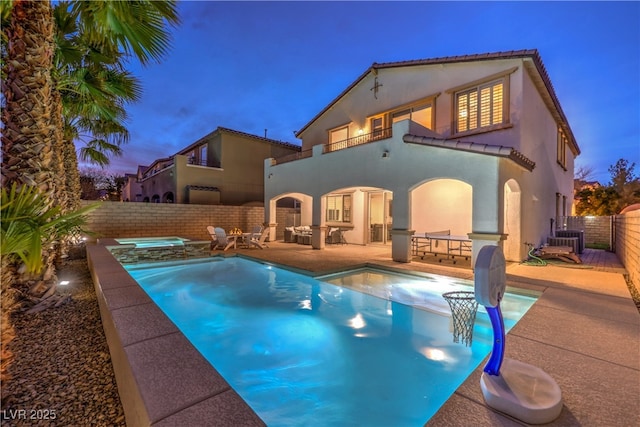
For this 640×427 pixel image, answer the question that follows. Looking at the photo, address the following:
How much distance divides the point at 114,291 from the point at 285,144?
21318 millimetres

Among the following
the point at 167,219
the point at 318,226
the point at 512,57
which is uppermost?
the point at 512,57

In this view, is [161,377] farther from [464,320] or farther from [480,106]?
[480,106]

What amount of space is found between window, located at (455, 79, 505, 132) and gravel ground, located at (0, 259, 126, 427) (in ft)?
41.2

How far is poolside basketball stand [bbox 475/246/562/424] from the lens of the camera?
224 centimetres

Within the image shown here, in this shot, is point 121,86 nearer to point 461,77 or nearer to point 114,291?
point 114,291

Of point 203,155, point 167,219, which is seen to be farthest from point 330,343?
point 203,155

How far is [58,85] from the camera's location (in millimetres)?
6719

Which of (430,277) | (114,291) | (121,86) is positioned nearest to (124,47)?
(121,86)

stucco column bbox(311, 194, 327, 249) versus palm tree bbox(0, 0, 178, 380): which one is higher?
palm tree bbox(0, 0, 178, 380)

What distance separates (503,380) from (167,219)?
17117 millimetres

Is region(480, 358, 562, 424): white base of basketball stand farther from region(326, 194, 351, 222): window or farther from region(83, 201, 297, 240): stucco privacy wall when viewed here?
region(83, 201, 297, 240): stucco privacy wall

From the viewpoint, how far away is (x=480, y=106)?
1087cm

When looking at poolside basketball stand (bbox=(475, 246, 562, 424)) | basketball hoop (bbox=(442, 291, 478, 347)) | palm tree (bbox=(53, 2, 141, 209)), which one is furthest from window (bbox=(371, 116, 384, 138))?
poolside basketball stand (bbox=(475, 246, 562, 424))

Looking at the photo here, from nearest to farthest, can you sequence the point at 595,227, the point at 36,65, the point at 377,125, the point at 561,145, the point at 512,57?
1. the point at 36,65
2. the point at 512,57
3. the point at 377,125
4. the point at 595,227
5. the point at 561,145
